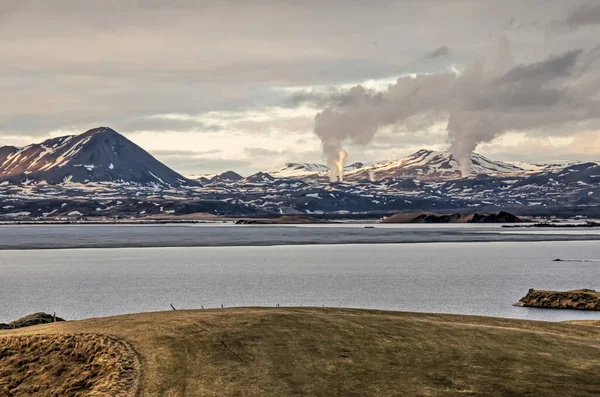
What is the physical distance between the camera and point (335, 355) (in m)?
29.4

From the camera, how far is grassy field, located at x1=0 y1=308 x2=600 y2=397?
26047 millimetres

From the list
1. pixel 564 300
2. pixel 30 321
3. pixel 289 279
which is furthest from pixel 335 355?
pixel 289 279

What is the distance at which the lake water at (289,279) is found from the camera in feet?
252

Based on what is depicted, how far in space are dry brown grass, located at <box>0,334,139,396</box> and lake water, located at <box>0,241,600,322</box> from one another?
127 feet

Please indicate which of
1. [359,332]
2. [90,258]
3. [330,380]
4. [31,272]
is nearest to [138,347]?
[330,380]

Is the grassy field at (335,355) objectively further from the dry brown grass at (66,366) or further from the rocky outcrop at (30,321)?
the rocky outcrop at (30,321)

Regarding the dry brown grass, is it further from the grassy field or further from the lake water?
the lake water

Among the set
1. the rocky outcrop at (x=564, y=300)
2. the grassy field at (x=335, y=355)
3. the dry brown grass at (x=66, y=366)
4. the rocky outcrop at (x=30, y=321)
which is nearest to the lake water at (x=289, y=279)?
the rocky outcrop at (x=564, y=300)

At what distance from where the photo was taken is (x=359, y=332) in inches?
1296

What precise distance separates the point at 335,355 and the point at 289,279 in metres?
76.1

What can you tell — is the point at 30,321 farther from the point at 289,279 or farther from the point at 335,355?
the point at 289,279

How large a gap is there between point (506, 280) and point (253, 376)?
85.2 metres

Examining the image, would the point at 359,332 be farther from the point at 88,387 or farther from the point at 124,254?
the point at 124,254

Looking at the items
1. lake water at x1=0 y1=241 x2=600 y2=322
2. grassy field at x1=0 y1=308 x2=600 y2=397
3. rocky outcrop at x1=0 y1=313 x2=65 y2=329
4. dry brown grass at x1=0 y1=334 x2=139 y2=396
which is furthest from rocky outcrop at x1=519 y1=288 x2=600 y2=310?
dry brown grass at x1=0 y1=334 x2=139 y2=396
